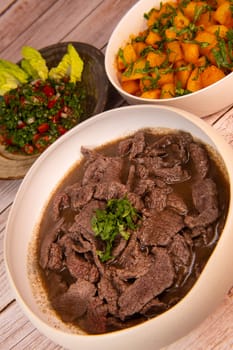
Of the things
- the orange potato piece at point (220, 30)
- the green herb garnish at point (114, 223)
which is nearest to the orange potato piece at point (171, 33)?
the orange potato piece at point (220, 30)

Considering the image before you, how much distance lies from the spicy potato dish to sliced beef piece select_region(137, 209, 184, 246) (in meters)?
0.78

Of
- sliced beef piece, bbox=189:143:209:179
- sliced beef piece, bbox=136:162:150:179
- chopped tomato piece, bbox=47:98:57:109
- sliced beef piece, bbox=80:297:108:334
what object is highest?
chopped tomato piece, bbox=47:98:57:109

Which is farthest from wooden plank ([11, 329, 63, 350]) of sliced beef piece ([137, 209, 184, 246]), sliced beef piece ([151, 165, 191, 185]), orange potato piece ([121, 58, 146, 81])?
orange potato piece ([121, 58, 146, 81])

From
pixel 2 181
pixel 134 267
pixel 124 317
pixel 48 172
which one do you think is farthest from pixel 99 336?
pixel 2 181

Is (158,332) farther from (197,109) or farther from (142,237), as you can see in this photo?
(197,109)

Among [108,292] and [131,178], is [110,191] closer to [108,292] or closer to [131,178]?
[131,178]

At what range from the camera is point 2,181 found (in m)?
3.16

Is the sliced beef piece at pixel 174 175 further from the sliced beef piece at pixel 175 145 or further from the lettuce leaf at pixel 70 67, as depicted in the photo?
the lettuce leaf at pixel 70 67

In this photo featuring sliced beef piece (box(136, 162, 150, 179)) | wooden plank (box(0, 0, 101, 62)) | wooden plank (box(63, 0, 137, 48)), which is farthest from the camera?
wooden plank (box(0, 0, 101, 62))

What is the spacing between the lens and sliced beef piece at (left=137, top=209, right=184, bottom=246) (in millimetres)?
2045

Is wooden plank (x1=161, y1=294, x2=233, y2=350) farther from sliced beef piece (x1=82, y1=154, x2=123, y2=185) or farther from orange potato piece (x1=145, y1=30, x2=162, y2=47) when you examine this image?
orange potato piece (x1=145, y1=30, x2=162, y2=47)

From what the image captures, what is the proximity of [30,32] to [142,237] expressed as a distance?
2.48 metres

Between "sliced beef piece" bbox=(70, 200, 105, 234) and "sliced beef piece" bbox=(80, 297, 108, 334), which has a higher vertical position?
"sliced beef piece" bbox=(70, 200, 105, 234)

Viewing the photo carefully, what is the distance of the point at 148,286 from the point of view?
78.0 inches
